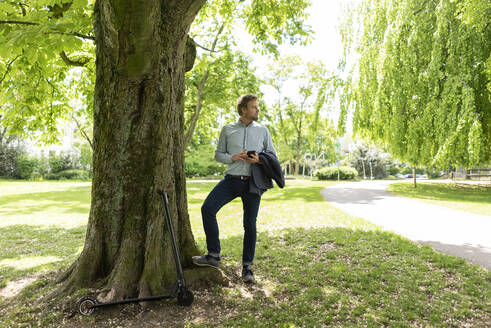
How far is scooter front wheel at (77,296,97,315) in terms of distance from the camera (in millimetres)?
2848

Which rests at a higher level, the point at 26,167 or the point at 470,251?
the point at 26,167

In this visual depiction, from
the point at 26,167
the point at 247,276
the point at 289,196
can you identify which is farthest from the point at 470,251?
the point at 26,167

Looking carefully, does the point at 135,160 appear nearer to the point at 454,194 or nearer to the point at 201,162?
the point at 454,194

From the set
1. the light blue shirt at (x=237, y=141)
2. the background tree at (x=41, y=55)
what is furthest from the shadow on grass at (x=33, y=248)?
the light blue shirt at (x=237, y=141)

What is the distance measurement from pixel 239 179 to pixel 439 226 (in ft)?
19.4

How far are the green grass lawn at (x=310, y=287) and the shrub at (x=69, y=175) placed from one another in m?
30.8

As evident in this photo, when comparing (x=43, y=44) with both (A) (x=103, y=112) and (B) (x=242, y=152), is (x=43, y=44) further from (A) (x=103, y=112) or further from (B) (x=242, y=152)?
(B) (x=242, y=152)

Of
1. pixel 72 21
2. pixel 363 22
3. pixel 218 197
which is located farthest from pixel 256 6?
pixel 363 22

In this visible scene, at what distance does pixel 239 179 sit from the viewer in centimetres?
366

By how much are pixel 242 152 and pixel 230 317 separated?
5.38 ft

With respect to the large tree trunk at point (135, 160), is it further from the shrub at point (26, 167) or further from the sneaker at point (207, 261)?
the shrub at point (26, 167)

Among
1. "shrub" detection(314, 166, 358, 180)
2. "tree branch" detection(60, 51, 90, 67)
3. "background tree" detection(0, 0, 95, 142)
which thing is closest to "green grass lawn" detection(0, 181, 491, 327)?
"background tree" detection(0, 0, 95, 142)

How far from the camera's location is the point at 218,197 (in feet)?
11.9

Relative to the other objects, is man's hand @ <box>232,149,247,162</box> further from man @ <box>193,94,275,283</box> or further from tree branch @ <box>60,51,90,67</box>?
tree branch @ <box>60,51,90,67</box>
